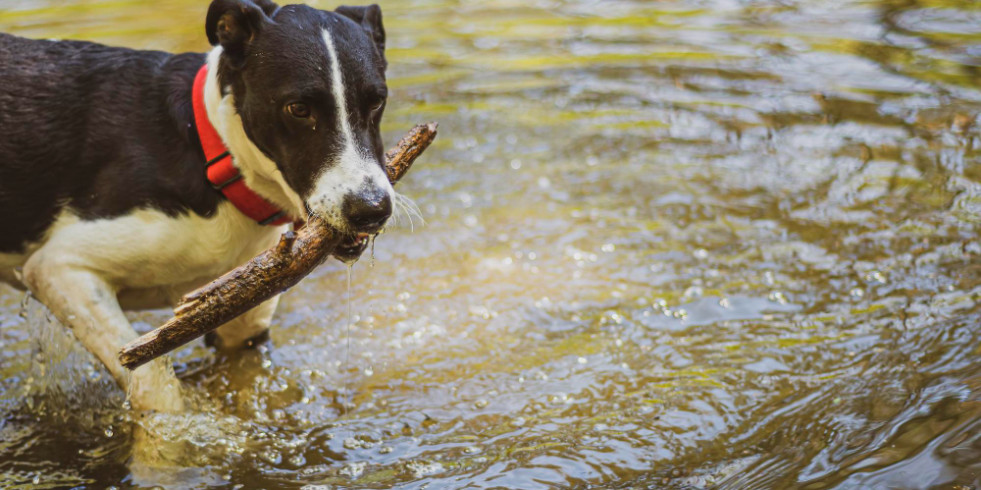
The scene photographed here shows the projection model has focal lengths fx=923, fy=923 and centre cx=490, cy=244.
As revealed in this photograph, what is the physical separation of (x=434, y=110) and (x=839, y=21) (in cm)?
409

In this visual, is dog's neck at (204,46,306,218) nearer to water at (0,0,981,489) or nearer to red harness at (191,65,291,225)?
red harness at (191,65,291,225)

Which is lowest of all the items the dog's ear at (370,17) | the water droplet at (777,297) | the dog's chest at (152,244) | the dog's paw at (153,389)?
the water droplet at (777,297)

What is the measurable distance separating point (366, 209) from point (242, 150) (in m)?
0.68

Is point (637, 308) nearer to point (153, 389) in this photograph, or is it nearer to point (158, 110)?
point (153, 389)

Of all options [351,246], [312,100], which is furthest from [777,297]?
[312,100]

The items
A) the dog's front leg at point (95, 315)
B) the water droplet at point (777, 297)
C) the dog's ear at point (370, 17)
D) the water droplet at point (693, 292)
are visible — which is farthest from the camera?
the water droplet at point (693, 292)

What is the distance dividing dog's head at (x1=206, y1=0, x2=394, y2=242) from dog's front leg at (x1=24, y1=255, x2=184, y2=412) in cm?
79

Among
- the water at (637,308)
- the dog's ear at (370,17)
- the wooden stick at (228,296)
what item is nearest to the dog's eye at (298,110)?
the wooden stick at (228,296)

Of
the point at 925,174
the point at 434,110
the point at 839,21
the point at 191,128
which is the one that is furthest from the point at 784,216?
the point at 839,21

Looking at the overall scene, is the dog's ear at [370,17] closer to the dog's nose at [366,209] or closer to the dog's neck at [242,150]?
the dog's neck at [242,150]

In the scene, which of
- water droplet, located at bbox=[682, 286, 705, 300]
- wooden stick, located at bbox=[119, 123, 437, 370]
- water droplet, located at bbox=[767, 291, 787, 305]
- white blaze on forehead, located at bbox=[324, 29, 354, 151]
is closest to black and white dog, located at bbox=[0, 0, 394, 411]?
white blaze on forehead, located at bbox=[324, 29, 354, 151]

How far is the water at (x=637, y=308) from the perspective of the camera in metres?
3.30

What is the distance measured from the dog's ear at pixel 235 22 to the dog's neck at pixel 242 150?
0.17 meters

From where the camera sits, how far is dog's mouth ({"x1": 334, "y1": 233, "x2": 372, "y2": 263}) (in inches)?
117
